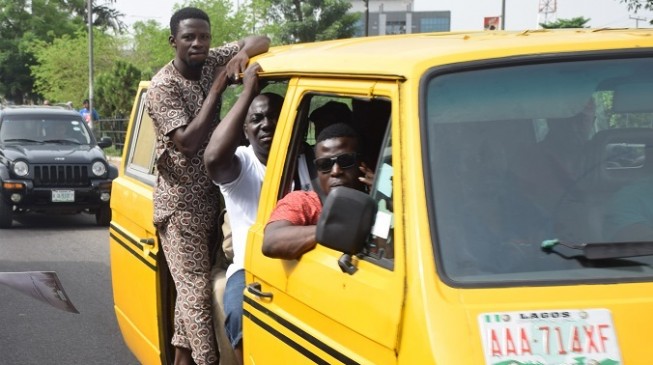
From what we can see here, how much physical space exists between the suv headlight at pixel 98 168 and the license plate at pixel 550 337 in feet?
45.3

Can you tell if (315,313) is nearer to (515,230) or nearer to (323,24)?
(515,230)

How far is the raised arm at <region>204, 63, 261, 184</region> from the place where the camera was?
4000 millimetres

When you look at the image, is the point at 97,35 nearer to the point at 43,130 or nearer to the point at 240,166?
the point at 43,130

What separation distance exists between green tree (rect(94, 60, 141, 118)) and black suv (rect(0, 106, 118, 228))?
768 inches

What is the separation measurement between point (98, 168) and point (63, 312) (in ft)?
22.4

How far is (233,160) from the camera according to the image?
416cm

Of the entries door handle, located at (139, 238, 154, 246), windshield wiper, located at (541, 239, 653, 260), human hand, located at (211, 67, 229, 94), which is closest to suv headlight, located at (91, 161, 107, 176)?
door handle, located at (139, 238, 154, 246)

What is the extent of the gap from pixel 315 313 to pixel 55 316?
6.34 meters

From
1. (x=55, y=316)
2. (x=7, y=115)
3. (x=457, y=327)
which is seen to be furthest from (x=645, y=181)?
(x=7, y=115)

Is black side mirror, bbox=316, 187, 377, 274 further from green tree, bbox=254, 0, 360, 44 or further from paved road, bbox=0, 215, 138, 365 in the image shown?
green tree, bbox=254, 0, 360, 44

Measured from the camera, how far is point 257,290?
12.2 feet

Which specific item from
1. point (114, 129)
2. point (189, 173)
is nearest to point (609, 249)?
point (189, 173)

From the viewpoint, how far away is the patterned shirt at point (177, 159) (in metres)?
4.64

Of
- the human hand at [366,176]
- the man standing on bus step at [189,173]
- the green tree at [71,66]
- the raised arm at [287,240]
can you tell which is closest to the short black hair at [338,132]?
the human hand at [366,176]
